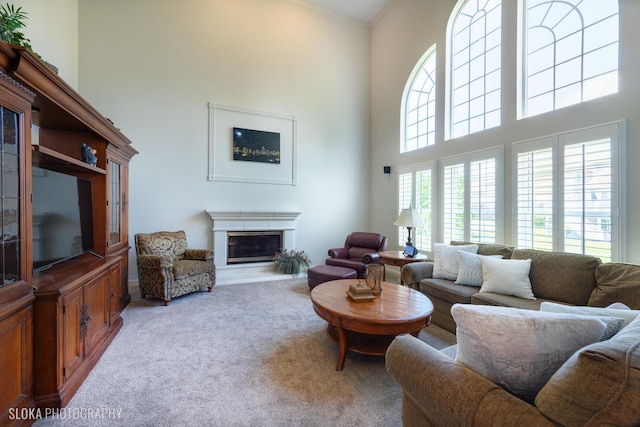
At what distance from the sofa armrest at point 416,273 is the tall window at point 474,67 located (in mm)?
2121

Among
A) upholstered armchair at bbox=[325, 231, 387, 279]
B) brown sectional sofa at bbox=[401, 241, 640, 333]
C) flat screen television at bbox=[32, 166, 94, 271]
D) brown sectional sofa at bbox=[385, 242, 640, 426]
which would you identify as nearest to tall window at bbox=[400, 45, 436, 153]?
upholstered armchair at bbox=[325, 231, 387, 279]

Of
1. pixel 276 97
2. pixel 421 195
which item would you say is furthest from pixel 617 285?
pixel 276 97

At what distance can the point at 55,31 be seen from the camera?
3523mm

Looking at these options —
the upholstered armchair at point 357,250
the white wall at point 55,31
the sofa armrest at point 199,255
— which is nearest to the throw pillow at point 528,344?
the upholstered armchair at point 357,250

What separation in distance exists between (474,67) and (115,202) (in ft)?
16.8

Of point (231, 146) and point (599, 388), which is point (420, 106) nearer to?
point (231, 146)

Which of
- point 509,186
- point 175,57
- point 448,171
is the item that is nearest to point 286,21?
point 175,57

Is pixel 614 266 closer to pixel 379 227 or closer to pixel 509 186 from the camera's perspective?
pixel 509 186

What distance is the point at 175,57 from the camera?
15.4 feet

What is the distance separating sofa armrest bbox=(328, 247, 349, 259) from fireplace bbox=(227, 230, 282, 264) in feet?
3.77

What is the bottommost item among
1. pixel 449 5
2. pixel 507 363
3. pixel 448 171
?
pixel 507 363

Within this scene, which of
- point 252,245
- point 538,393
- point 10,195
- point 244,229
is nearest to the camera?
point 538,393

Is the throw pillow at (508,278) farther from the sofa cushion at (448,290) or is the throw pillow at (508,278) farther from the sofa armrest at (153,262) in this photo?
the sofa armrest at (153,262)

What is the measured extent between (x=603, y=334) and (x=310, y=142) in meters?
5.25
